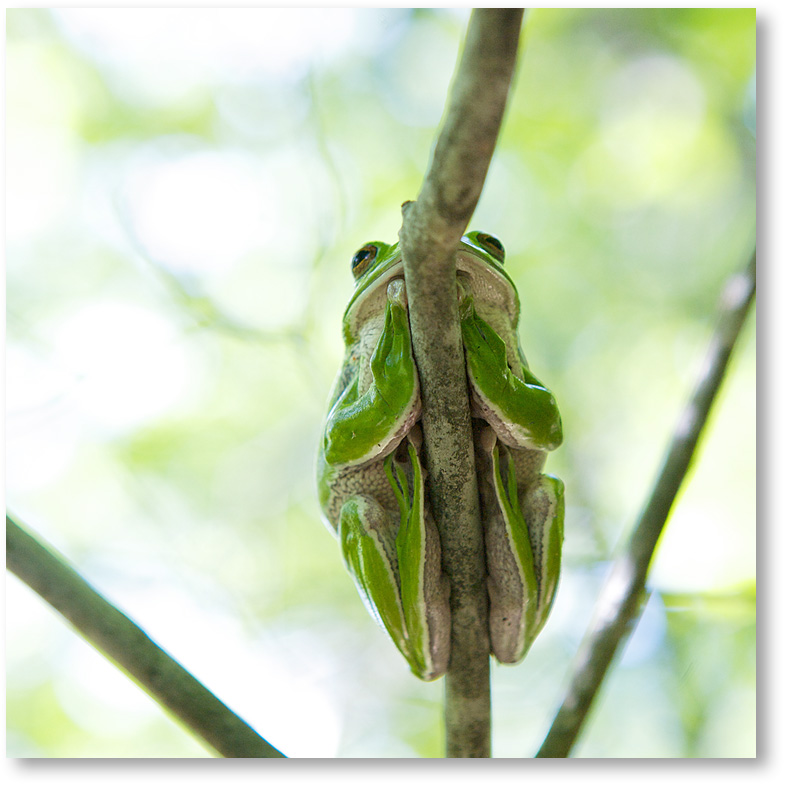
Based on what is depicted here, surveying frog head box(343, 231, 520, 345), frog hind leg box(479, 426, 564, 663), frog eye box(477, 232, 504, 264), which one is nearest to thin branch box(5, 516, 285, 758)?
frog hind leg box(479, 426, 564, 663)

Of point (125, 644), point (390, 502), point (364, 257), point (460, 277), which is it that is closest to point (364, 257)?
point (364, 257)

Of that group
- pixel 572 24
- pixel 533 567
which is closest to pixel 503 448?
pixel 533 567

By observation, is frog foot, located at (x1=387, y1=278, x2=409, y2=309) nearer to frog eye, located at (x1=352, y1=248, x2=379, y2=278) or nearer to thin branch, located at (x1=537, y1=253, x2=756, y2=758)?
frog eye, located at (x1=352, y1=248, x2=379, y2=278)

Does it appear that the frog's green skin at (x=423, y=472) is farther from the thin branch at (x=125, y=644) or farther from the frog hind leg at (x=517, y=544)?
the thin branch at (x=125, y=644)

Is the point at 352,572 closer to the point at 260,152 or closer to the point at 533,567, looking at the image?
the point at 533,567

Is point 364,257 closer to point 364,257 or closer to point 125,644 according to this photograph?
point 364,257

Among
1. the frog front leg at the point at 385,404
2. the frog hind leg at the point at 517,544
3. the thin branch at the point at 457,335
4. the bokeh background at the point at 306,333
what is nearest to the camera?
the thin branch at the point at 457,335

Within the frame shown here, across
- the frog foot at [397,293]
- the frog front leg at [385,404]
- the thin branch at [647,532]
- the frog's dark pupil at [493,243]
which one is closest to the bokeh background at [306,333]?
the thin branch at [647,532]
